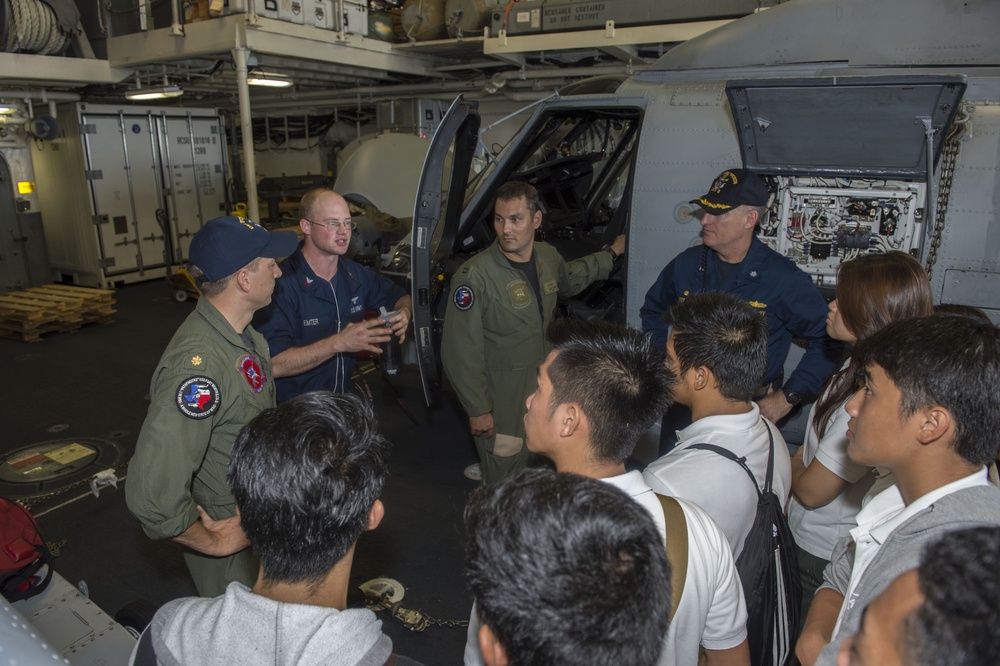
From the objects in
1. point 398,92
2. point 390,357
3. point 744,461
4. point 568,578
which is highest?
point 398,92

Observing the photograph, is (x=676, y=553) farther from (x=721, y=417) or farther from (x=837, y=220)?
(x=837, y=220)

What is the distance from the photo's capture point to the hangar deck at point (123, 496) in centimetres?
349

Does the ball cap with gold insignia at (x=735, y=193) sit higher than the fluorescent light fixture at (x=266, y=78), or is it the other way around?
the fluorescent light fixture at (x=266, y=78)

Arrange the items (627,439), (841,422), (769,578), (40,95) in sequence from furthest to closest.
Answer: (40,95) → (841,422) → (769,578) → (627,439)

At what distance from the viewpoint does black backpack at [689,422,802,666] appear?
185 cm

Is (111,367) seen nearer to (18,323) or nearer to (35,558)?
(18,323)

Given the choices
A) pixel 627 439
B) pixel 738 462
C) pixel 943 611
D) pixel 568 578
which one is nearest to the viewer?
pixel 943 611

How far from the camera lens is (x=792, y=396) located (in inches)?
127

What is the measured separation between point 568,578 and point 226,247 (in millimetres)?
1909

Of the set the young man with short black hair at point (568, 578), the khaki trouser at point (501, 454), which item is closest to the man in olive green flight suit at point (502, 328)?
the khaki trouser at point (501, 454)

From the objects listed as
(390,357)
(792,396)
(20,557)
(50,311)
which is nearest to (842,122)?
(792,396)

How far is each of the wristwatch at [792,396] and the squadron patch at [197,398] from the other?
2.57 meters

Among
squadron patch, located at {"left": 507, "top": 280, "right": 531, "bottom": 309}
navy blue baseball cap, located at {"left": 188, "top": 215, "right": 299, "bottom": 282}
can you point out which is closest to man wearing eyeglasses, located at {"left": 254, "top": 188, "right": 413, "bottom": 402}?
squadron patch, located at {"left": 507, "top": 280, "right": 531, "bottom": 309}

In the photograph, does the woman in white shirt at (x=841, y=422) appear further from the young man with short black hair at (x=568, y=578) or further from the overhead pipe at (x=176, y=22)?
the overhead pipe at (x=176, y=22)
